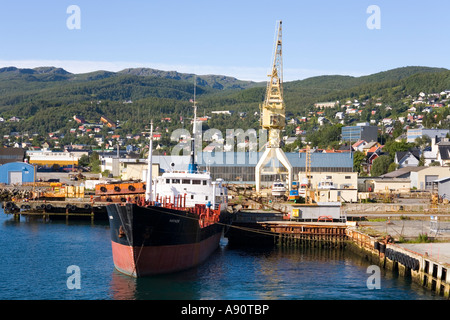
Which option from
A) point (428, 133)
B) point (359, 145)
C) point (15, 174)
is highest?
point (428, 133)

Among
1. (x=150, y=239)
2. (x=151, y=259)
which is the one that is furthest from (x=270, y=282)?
(x=150, y=239)

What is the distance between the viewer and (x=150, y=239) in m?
34.6

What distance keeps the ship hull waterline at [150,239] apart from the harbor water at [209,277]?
2.23 feet

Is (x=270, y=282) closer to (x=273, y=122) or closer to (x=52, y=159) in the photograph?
(x=273, y=122)

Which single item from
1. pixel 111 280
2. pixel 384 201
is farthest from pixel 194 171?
pixel 384 201

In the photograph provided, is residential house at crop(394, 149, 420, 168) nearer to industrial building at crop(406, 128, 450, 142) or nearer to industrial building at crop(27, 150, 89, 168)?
industrial building at crop(406, 128, 450, 142)

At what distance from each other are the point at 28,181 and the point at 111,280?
74.9 meters

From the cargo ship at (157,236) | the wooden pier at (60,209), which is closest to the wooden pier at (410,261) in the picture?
the cargo ship at (157,236)

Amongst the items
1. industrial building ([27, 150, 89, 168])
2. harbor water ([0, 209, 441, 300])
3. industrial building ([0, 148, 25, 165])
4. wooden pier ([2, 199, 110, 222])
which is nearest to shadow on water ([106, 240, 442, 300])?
harbor water ([0, 209, 441, 300])

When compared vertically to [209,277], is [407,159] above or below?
above

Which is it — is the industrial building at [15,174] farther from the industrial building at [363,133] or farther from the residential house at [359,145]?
the industrial building at [363,133]

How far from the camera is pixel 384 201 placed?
6900 cm

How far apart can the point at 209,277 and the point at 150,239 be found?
4.61 meters
